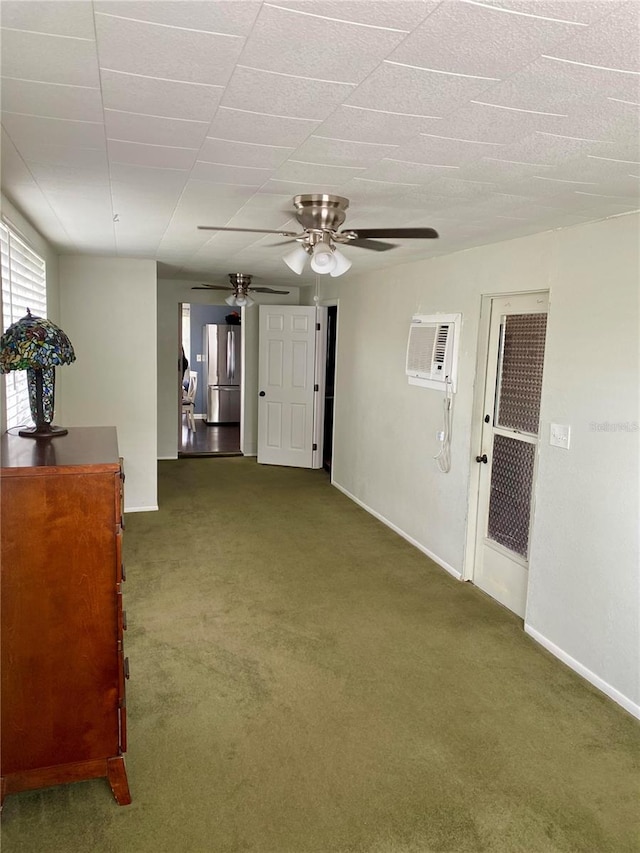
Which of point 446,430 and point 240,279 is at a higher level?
point 240,279

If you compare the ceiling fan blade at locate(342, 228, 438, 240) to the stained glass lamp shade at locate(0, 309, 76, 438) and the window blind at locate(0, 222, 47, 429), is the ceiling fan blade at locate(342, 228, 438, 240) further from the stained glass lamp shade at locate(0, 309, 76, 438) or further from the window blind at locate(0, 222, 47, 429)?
the window blind at locate(0, 222, 47, 429)

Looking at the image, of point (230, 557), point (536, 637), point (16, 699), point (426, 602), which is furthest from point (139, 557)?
point (536, 637)

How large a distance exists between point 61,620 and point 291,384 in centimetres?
572

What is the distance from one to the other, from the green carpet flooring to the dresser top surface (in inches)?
48.7

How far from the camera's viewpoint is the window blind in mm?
2895

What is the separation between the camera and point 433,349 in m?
4.59

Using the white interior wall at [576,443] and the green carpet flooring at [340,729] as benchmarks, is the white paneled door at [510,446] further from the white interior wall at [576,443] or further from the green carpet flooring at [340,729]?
the green carpet flooring at [340,729]

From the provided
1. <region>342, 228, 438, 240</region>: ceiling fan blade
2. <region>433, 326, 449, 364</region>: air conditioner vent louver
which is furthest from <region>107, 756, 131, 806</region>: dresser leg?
<region>433, 326, 449, 364</region>: air conditioner vent louver

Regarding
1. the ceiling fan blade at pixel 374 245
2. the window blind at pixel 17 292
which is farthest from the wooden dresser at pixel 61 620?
the ceiling fan blade at pixel 374 245

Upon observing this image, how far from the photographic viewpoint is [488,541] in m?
4.13

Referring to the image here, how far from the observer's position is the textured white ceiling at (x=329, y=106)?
1.27 meters

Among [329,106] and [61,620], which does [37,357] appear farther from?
[329,106]

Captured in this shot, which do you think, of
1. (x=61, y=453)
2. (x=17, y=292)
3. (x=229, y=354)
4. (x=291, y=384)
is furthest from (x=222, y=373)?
(x=61, y=453)

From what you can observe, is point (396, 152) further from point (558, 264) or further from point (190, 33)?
point (558, 264)
